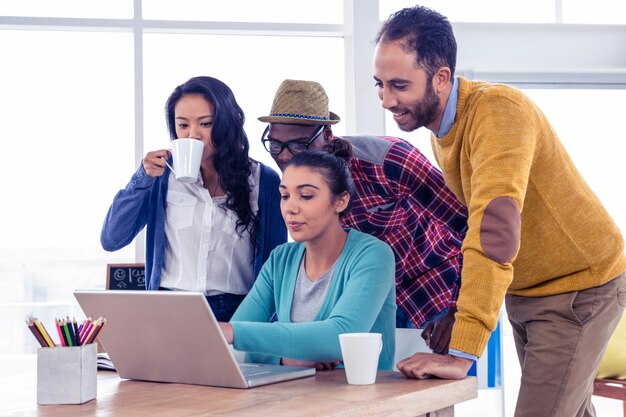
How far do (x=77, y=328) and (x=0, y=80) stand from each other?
3163 millimetres

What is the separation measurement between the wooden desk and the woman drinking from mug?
2.03 feet

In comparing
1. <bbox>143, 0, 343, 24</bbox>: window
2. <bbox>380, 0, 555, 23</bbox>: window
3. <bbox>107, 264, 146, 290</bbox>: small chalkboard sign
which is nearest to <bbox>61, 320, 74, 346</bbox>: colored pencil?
<bbox>107, 264, 146, 290</bbox>: small chalkboard sign

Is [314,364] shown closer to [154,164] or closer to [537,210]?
[537,210]

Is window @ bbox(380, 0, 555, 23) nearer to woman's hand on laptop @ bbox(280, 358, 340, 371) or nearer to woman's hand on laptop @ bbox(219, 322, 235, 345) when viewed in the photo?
woman's hand on laptop @ bbox(280, 358, 340, 371)

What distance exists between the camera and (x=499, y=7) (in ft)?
14.4

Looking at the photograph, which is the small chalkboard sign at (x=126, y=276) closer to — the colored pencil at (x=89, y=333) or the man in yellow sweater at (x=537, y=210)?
the man in yellow sweater at (x=537, y=210)

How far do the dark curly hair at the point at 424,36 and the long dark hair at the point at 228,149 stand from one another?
59 centimetres

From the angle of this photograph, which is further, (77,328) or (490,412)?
(490,412)

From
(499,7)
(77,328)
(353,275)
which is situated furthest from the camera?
(499,7)

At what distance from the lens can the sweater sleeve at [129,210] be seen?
6.96 feet

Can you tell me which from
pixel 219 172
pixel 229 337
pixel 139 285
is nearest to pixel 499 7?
pixel 139 285

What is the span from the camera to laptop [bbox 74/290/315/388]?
129cm

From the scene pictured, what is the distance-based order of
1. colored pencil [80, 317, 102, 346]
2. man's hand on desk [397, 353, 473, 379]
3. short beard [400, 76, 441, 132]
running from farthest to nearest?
short beard [400, 76, 441, 132]
man's hand on desk [397, 353, 473, 379]
colored pencil [80, 317, 102, 346]

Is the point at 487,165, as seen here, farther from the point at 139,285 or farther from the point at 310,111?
the point at 139,285
